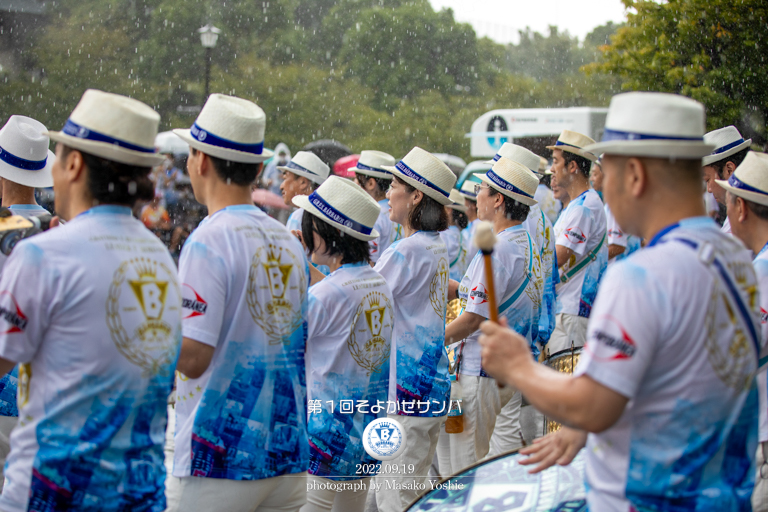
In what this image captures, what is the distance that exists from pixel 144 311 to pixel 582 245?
489 cm

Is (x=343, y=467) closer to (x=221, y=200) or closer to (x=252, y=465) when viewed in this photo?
(x=252, y=465)

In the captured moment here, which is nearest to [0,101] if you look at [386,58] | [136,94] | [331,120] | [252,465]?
[136,94]

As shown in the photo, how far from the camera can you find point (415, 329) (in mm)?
4543

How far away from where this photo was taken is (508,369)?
6.61 ft

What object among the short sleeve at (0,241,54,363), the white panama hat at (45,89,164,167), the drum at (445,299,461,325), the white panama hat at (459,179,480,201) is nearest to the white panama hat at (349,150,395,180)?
the white panama hat at (459,179,480,201)

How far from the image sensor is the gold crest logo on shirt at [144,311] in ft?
7.26

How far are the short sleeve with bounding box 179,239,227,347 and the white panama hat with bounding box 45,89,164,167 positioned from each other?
1.45 feet

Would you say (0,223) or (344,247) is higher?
(0,223)

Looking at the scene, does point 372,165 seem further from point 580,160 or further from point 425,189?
point 425,189

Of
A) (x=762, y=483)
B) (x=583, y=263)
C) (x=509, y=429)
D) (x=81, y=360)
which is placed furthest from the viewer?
(x=583, y=263)

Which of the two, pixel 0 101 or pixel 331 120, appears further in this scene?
pixel 331 120

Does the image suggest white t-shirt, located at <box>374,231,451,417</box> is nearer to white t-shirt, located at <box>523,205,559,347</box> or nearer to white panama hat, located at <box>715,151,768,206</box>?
white t-shirt, located at <box>523,205,559,347</box>

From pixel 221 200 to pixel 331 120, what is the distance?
28.5m

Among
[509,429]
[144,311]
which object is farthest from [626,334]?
[509,429]
